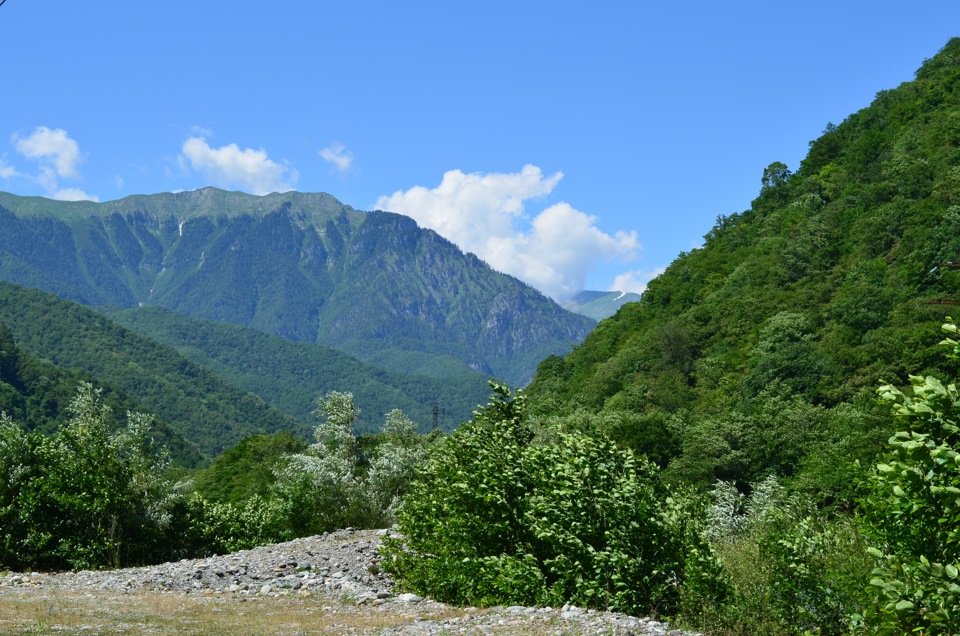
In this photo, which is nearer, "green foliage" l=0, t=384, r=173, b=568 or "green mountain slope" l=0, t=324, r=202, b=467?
"green foliage" l=0, t=384, r=173, b=568

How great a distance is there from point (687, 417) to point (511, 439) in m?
64.2

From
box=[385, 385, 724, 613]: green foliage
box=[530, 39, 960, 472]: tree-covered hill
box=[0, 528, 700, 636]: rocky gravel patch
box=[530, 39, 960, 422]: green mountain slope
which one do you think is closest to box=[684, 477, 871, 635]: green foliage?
box=[385, 385, 724, 613]: green foliage

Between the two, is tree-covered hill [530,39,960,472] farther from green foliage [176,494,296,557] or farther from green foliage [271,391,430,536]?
green foliage [176,494,296,557]

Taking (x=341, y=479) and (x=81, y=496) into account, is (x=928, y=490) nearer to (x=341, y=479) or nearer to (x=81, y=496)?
(x=81, y=496)

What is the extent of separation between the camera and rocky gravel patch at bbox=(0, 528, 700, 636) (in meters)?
14.5

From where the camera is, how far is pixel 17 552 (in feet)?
102

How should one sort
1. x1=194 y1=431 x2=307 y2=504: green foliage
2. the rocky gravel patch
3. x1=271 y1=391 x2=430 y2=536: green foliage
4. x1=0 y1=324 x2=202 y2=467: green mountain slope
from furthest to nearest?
x1=0 y1=324 x2=202 y2=467: green mountain slope < x1=194 y1=431 x2=307 y2=504: green foliage < x1=271 y1=391 x2=430 y2=536: green foliage < the rocky gravel patch

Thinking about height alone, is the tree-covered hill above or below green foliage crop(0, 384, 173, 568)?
above

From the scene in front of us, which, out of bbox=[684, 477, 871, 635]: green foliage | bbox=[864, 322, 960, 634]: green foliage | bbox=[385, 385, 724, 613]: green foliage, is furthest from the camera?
bbox=[385, 385, 724, 613]: green foliage

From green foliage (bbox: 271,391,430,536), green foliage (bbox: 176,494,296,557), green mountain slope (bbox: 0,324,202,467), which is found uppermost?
green mountain slope (bbox: 0,324,202,467)

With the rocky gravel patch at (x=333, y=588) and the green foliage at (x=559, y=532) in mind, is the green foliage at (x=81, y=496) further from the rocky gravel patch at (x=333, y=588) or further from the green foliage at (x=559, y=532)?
the green foliage at (x=559, y=532)

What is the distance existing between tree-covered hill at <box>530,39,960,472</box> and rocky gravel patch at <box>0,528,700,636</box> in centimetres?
4619

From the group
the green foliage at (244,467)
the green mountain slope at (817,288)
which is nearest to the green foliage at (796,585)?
the green mountain slope at (817,288)

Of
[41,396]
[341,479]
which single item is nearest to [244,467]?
[341,479]
